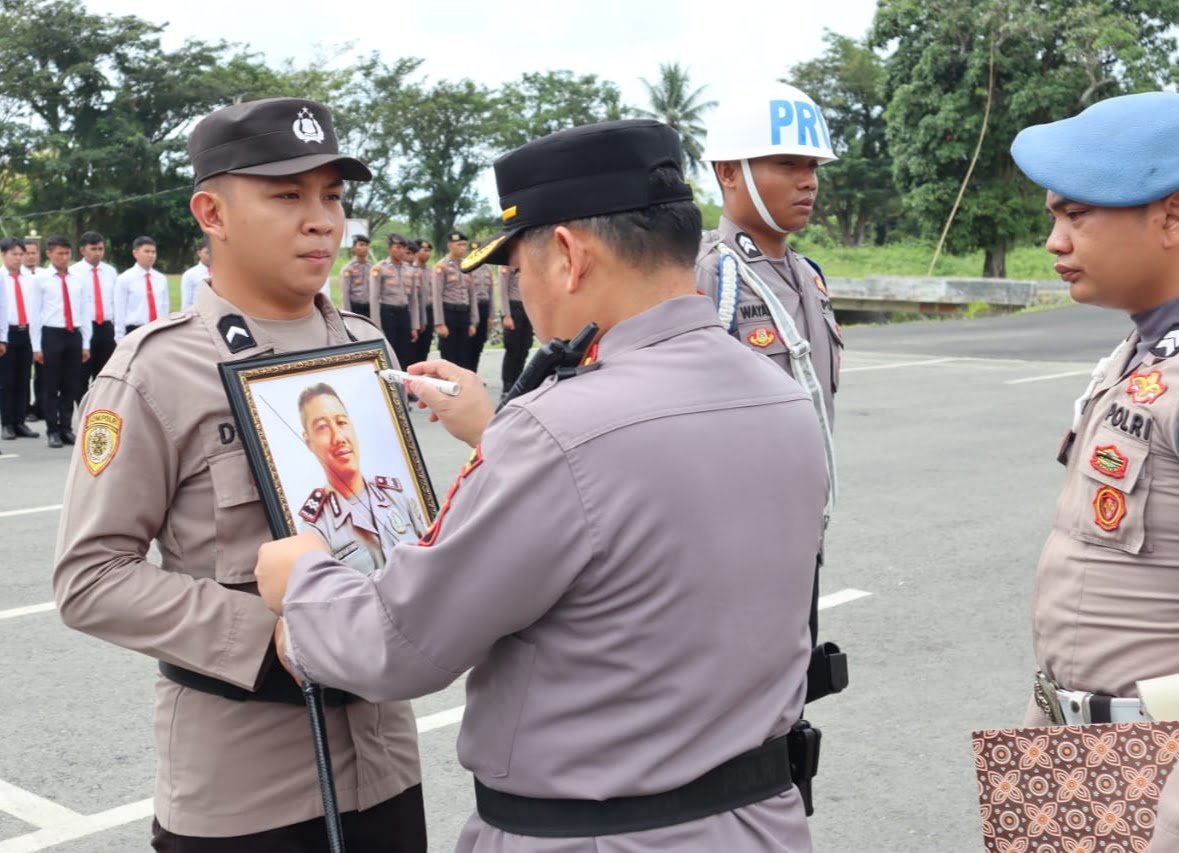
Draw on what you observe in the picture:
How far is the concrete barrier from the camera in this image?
92.4ft

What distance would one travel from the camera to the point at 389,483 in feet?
7.12

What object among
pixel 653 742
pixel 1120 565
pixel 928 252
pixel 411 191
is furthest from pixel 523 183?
pixel 411 191

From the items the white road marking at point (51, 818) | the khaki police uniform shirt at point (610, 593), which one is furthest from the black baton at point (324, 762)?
the white road marking at point (51, 818)

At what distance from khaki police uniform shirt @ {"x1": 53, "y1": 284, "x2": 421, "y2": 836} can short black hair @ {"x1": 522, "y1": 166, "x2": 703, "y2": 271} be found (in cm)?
72

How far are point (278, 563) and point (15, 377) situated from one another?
37.5 ft

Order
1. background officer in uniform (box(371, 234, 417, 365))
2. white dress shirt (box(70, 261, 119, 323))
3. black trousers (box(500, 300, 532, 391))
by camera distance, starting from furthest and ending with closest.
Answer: background officer in uniform (box(371, 234, 417, 365)) < black trousers (box(500, 300, 532, 391)) < white dress shirt (box(70, 261, 119, 323))

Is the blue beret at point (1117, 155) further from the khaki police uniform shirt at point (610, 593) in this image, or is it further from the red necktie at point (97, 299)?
the red necktie at point (97, 299)

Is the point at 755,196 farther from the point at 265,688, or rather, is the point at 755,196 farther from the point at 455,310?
the point at 455,310

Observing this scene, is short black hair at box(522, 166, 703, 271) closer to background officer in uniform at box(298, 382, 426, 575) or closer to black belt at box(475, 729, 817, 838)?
background officer in uniform at box(298, 382, 426, 575)

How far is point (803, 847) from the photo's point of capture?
177cm

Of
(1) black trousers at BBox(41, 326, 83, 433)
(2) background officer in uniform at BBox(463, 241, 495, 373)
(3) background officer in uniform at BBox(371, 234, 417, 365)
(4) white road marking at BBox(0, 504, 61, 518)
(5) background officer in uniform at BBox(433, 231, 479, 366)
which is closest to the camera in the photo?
(4) white road marking at BBox(0, 504, 61, 518)

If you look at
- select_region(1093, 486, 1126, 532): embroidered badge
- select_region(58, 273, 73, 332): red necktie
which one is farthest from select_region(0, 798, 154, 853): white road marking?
select_region(58, 273, 73, 332): red necktie

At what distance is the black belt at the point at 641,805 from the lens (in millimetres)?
1621

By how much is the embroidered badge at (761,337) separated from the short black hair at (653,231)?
2011 mm
